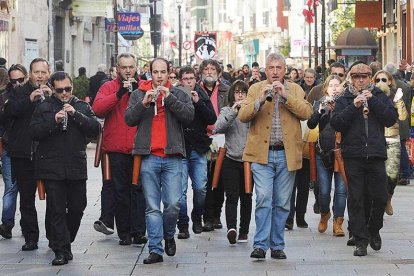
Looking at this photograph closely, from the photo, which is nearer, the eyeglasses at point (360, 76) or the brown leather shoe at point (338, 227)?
the eyeglasses at point (360, 76)

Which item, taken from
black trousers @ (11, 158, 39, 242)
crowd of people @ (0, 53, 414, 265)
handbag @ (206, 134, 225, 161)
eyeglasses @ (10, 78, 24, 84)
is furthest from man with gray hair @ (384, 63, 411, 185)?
black trousers @ (11, 158, 39, 242)

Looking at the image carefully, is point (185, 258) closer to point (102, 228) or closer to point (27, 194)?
point (102, 228)

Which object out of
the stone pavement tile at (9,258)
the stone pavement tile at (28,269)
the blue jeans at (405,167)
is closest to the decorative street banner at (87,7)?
the blue jeans at (405,167)

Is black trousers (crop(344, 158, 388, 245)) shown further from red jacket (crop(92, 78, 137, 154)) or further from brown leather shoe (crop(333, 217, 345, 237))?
red jacket (crop(92, 78, 137, 154))

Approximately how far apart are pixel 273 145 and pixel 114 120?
2174 millimetres

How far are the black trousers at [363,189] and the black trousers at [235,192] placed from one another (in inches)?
60.0

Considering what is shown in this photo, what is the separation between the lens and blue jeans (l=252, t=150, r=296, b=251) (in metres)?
12.3

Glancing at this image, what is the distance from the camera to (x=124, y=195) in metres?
13.7

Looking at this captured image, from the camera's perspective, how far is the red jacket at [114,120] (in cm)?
1348

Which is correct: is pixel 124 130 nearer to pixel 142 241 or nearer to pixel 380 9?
pixel 142 241

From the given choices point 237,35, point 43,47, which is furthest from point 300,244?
point 237,35

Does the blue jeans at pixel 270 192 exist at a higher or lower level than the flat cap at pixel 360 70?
lower

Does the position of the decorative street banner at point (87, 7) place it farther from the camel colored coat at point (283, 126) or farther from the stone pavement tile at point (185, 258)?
the camel colored coat at point (283, 126)

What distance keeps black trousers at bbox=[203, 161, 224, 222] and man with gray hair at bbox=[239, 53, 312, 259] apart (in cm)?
275
